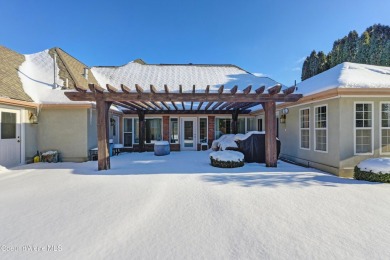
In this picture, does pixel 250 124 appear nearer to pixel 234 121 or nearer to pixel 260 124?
pixel 260 124

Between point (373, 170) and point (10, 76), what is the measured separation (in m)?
15.5

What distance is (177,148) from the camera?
1439 cm

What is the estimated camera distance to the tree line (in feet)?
69.8

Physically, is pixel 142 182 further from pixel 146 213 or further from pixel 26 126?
pixel 26 126

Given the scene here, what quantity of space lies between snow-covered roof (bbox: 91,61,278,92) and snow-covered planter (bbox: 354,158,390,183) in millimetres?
10201

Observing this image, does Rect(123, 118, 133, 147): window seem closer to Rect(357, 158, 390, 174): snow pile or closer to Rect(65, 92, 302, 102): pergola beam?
Rect(65, 92, 302, 102): pergola beam

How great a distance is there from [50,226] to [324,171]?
849cm

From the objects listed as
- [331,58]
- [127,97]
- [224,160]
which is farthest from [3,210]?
[331,58]

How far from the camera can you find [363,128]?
6887mm

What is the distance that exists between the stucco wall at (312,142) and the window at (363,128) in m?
0.70

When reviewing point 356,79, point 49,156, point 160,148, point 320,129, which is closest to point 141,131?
point 160,148

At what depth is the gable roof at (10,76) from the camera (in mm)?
8500

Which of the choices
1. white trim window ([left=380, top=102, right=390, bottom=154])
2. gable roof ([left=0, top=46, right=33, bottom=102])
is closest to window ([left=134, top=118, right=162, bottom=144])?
Answer: gable roof ([left=0, top=46, right=33, bottom=102])

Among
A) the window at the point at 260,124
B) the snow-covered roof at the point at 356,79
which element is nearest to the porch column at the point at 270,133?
the snow-covered roof at the point at 356,79
